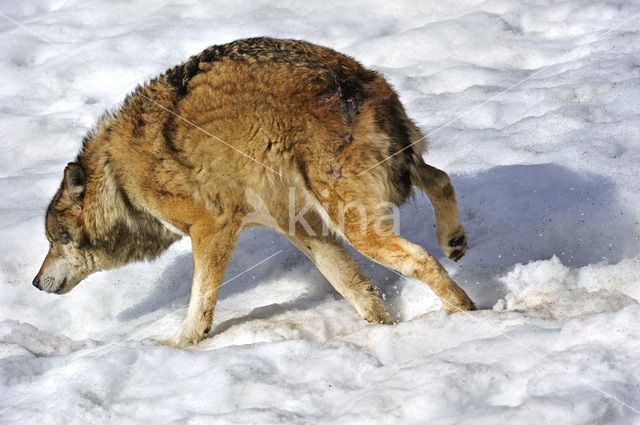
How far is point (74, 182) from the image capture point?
479cm

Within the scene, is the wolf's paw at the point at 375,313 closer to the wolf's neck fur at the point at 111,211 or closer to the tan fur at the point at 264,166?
the tan fur at the point at 264,166

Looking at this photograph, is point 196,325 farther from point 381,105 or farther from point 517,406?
point 517,406

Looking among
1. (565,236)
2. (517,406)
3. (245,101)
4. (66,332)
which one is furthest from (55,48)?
(517,406)

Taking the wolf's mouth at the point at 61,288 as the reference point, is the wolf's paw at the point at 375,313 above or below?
below

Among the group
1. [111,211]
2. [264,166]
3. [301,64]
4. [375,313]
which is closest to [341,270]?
[375,313]

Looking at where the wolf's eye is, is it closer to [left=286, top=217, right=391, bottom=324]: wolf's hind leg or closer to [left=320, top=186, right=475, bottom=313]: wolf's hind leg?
[left=286, top=217, right=391, bottom=324]: wolf's hind leg

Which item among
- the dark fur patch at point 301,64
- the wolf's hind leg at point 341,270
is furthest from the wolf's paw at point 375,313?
the dark fur patch at point 301,64

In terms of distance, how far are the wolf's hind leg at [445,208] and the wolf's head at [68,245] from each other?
7.75ft

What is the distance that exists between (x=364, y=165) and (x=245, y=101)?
0.84 metres

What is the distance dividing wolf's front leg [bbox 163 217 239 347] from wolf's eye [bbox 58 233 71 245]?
1.10 m

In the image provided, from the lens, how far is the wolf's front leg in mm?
4523

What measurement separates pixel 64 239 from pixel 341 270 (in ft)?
6.71

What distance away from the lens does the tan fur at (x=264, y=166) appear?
4.18 m

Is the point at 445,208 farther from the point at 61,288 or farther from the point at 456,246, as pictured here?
the point at 61,288
